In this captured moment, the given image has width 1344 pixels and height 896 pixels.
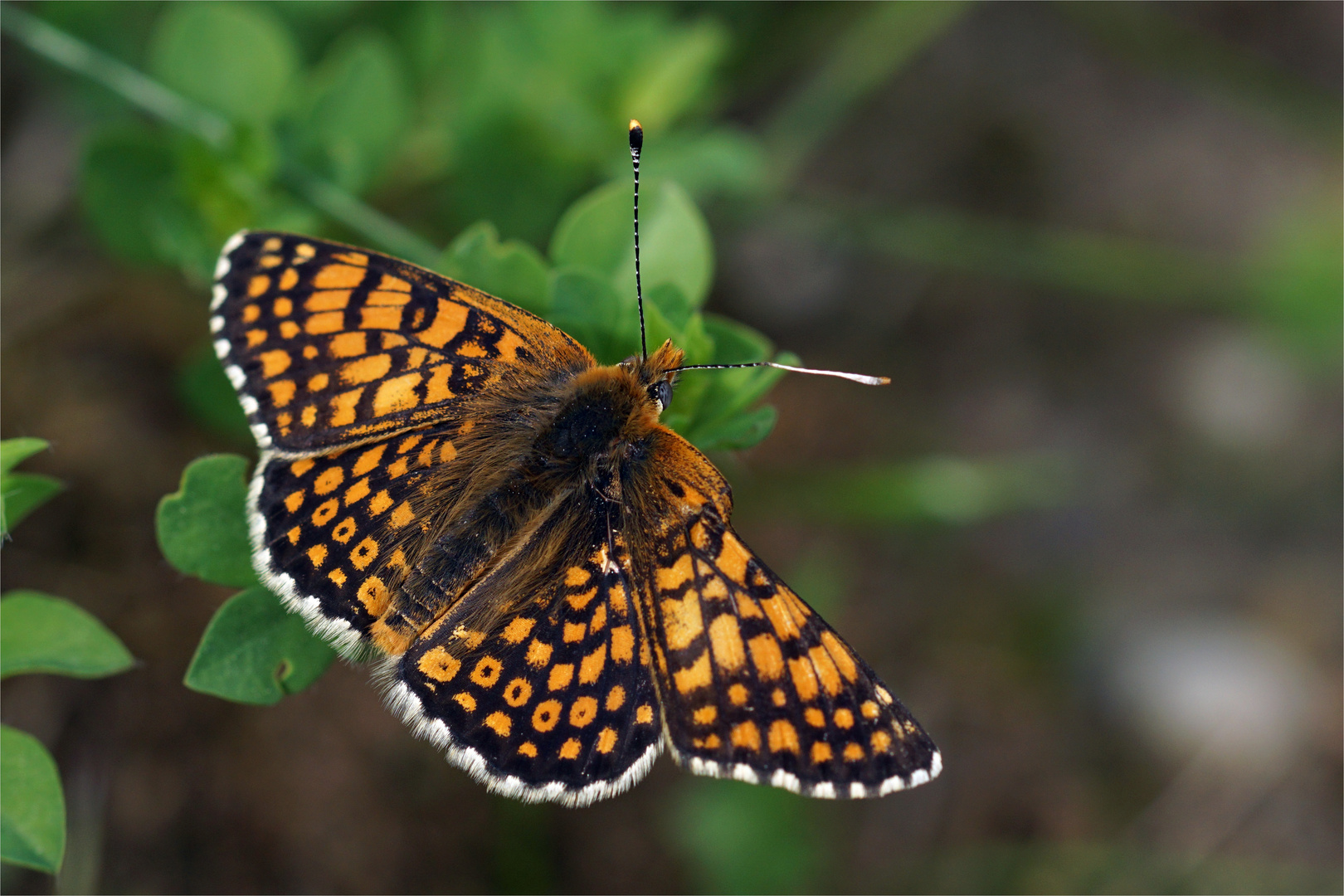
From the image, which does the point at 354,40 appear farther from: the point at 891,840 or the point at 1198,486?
the point at 1198,486

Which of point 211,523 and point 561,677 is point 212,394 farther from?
point 561,677

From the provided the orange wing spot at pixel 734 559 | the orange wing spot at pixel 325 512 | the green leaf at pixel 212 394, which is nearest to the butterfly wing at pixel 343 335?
the orange wing spot at pixel 325 512

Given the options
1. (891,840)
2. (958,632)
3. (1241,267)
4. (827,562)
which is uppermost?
(1241,267)

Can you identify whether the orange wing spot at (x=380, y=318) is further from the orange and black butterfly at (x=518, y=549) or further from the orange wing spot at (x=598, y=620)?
the orange wing spot at (x=598, y=620)

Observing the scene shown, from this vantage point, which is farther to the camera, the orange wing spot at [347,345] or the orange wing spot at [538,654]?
the orange wing spot at [347,345]

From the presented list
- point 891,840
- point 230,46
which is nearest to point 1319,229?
point 891,840

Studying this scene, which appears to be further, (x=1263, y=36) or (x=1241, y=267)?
(x=1263, y=36)
